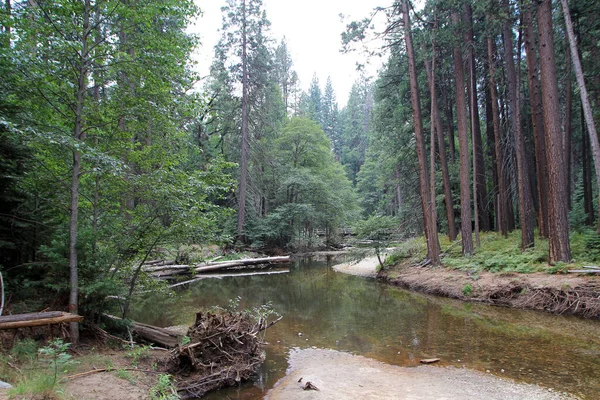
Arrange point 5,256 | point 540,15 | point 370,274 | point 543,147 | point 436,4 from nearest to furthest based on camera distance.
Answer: point 5,256 < point 540,15 < point 543,147 < point 436,4 < point 370,274

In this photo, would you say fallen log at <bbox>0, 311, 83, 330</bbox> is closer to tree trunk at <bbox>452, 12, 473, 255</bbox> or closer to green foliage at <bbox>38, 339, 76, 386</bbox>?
green foliage at <bbox>38, 339, 76, 386</bbox>

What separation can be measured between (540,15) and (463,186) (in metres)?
6.66

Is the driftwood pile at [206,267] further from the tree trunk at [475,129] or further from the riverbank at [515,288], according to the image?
the tree trunk at [475,129]

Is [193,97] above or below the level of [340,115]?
below

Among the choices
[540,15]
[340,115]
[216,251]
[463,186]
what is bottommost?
[216,251]

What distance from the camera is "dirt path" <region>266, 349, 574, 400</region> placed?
199 inches

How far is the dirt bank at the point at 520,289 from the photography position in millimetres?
8906

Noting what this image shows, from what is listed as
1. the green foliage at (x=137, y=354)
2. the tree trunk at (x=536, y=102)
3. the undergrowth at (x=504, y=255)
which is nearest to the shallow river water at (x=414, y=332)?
the green foliage at (x=137, y=354)

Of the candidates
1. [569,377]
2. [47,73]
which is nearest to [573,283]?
[569,377]

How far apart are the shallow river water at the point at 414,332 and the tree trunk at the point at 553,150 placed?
257cm

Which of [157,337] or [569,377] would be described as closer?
[569,377]

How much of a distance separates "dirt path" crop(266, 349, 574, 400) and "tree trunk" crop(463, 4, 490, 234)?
38.9 feet

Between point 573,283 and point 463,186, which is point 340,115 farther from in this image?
point 573,283

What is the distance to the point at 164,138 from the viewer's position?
809 centimetres
